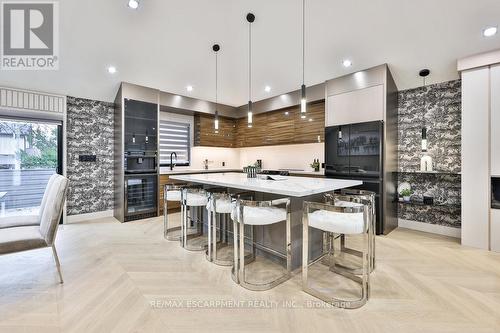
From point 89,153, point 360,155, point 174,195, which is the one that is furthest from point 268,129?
point 89,153

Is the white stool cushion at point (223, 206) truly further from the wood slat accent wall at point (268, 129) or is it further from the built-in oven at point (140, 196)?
the wood slat accent wall at point (268, 129)

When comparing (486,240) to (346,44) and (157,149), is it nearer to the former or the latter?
(346,44)

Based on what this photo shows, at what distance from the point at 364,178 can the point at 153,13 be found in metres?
3.95

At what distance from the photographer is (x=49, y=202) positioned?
7.54 ft

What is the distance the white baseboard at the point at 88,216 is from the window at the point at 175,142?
1.50 metres

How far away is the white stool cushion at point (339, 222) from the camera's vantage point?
190 cm

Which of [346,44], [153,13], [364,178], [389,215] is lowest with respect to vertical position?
[389,215]

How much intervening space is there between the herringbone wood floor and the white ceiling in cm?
267

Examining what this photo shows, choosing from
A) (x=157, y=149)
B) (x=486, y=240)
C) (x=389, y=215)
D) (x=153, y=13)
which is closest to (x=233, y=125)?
(x=157, y=149)

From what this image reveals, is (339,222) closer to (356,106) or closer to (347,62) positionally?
(356,106)

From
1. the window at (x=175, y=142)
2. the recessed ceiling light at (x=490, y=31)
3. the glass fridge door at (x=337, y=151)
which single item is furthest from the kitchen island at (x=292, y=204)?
the window at (x=175, y=142)

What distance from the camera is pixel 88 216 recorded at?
4.49m

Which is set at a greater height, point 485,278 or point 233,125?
point 233,125

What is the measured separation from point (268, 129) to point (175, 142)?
2.30 m
